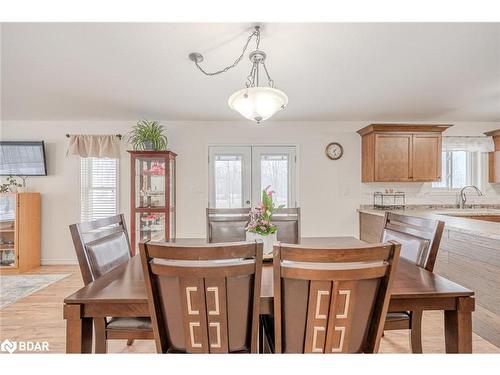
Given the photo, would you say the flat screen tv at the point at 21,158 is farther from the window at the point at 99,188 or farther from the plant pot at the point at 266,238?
the plant pot at the point at 266,238

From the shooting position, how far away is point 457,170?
4.51m

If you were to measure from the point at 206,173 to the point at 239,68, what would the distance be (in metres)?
2.15

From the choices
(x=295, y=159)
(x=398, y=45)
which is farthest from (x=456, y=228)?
(x=295, y=159)

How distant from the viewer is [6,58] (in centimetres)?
227

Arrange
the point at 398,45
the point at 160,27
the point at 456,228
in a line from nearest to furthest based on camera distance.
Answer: the point at 160,27 < the point at 398,45 < the point at 456,228

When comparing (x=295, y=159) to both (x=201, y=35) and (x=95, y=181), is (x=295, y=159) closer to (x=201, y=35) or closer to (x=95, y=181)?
(x=201, y=35)

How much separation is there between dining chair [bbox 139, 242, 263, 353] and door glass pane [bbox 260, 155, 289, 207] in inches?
131

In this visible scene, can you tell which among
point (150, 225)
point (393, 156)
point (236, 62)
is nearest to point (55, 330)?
point (150, 225)

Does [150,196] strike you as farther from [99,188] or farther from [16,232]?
[16,232]

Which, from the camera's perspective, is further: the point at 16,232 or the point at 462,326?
the point at 16,232

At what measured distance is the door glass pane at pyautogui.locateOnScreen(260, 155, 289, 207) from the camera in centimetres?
436

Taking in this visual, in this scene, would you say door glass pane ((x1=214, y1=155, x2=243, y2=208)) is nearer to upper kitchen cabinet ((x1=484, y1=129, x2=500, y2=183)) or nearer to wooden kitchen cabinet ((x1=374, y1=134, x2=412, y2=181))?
wooden kitchen cabinet ((x1=374, y1=134, x2=412, y2=181))

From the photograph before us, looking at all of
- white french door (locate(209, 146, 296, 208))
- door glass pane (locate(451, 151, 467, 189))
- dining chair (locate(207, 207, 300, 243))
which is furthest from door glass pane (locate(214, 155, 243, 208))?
door glass pane (locate(451, 151, 467, 189))
